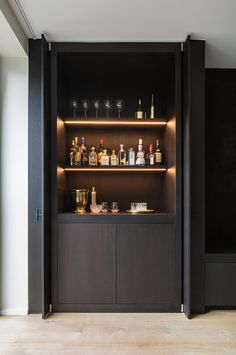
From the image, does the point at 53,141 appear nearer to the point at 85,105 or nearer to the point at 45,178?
the point at 45,178

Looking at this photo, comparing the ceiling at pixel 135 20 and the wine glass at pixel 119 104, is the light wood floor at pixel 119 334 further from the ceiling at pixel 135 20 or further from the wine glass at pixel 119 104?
the ceiling at pixel 135 20

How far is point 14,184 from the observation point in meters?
3.42

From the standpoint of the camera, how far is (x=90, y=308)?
3428mm

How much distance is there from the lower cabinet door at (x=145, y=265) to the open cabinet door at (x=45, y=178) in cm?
65

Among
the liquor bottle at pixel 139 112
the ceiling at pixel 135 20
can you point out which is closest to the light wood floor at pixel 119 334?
the liquor bottle at pixel 139 112

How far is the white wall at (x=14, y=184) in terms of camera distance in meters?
3.39

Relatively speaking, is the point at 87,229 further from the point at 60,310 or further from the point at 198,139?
the point at 198,139

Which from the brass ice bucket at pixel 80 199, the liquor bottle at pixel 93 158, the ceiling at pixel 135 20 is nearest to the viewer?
the ceiling at pixel 135 20

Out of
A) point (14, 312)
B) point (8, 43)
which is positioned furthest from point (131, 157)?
point (14, 312)

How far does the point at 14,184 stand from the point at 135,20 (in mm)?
1791

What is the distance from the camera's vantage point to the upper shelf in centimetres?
361

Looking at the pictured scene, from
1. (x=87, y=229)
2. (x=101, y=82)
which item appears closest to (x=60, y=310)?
(x=87, y=229)

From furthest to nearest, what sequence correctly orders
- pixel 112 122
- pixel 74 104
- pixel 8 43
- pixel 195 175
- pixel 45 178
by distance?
1. pixel 74 104
2. pixel 112 122
3. pixel 195 175
4. pixel 45 178
5. pixel 8 43

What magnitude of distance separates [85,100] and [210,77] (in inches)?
56.7
